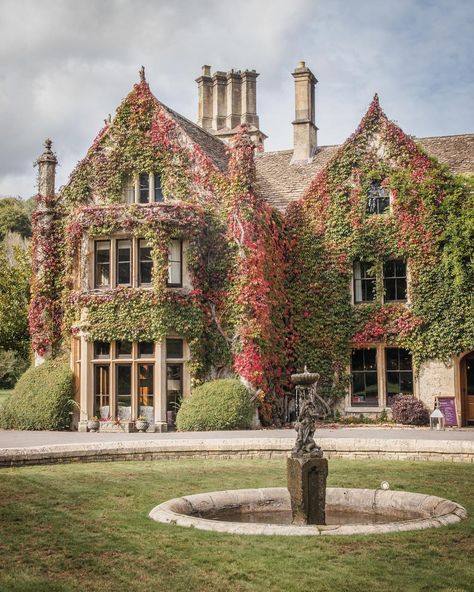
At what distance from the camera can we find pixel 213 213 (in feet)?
86.7

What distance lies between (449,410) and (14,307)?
17760mm

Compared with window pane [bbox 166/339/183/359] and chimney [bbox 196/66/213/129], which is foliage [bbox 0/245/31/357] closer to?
window pane [bbox 166/339/183/359]

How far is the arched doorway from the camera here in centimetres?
2533

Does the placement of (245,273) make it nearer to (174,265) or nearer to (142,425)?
(174,265)

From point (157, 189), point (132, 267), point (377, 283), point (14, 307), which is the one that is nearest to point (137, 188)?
point (157, 189)

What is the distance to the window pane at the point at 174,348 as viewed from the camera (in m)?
25.0

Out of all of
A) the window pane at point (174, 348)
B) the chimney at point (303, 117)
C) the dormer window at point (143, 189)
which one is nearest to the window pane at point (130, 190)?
the dormer window at point (143, 189)

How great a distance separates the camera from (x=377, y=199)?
88.7ft

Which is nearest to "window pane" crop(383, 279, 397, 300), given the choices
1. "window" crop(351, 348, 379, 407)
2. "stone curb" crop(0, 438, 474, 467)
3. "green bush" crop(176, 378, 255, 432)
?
"window" crop(351, 348, 379, 407)

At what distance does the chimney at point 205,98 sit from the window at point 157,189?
34.5ft

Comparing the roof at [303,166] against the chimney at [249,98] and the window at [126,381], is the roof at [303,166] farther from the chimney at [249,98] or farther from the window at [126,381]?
the window at [126,381]

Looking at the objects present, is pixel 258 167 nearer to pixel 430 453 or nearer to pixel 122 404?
pixel 122 404

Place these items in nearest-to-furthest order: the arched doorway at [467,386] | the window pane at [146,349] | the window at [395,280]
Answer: the window pane at [146,349] < the arched doorway at [467,386] < the window at [395,280]

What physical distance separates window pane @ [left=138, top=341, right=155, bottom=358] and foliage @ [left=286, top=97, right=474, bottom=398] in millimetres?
4866
